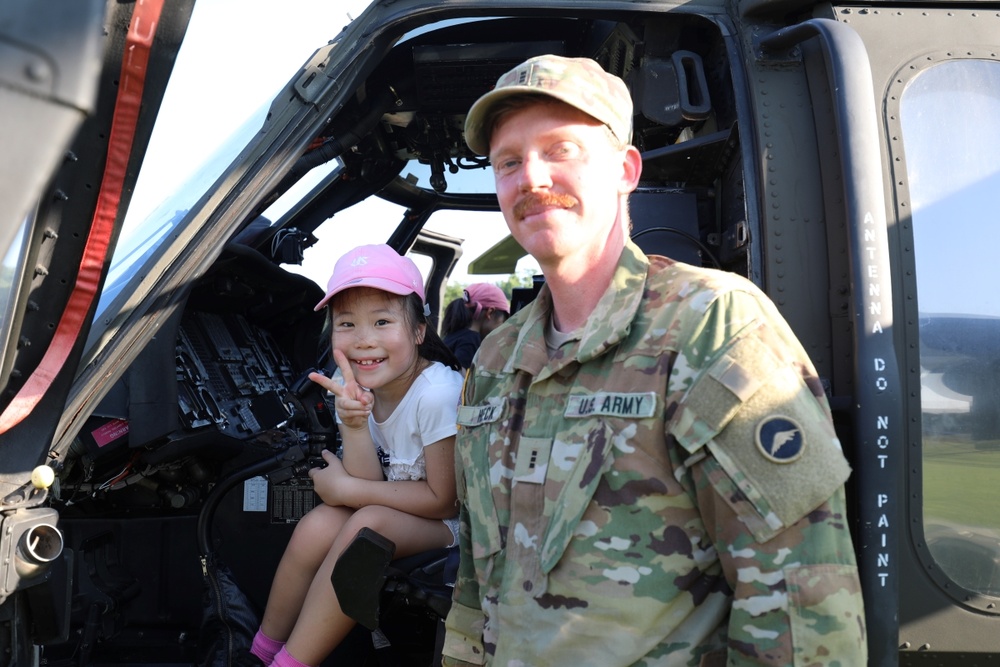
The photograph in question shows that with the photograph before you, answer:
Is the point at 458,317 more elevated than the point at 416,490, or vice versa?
the point at 458,317

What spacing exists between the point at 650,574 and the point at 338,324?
55.3 inches

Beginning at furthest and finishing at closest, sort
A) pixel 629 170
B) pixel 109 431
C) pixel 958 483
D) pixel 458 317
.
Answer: pixel 458 317 < pixel 109 431 < pixel 958 483 < pixel 629 170

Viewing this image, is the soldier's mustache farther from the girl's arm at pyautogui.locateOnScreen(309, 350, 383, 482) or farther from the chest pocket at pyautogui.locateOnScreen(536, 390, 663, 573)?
the girl's arm at pyautogui.locateOnScreen(309, 350, 383, 482)

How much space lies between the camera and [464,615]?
1.61 metres

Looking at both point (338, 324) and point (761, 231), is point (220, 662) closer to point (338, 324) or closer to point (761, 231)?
point (338, 324)

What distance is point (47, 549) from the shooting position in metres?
1.85

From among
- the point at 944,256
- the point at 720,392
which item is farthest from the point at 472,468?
the point at 944,256

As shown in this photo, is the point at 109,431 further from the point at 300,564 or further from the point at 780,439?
the point at 780,439

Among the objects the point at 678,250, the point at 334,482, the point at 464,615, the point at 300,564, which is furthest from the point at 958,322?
the point at 300,564

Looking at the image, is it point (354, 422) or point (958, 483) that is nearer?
point (958, 483)

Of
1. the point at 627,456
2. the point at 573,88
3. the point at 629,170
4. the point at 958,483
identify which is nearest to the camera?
the point at 627,456

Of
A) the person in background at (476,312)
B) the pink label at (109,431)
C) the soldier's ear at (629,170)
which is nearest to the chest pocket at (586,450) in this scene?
the soldier's ear at (629,170)

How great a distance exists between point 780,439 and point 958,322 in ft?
3.25

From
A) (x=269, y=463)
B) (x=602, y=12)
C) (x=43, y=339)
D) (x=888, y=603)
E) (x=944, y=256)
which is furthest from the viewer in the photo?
(x=269, y=463)
